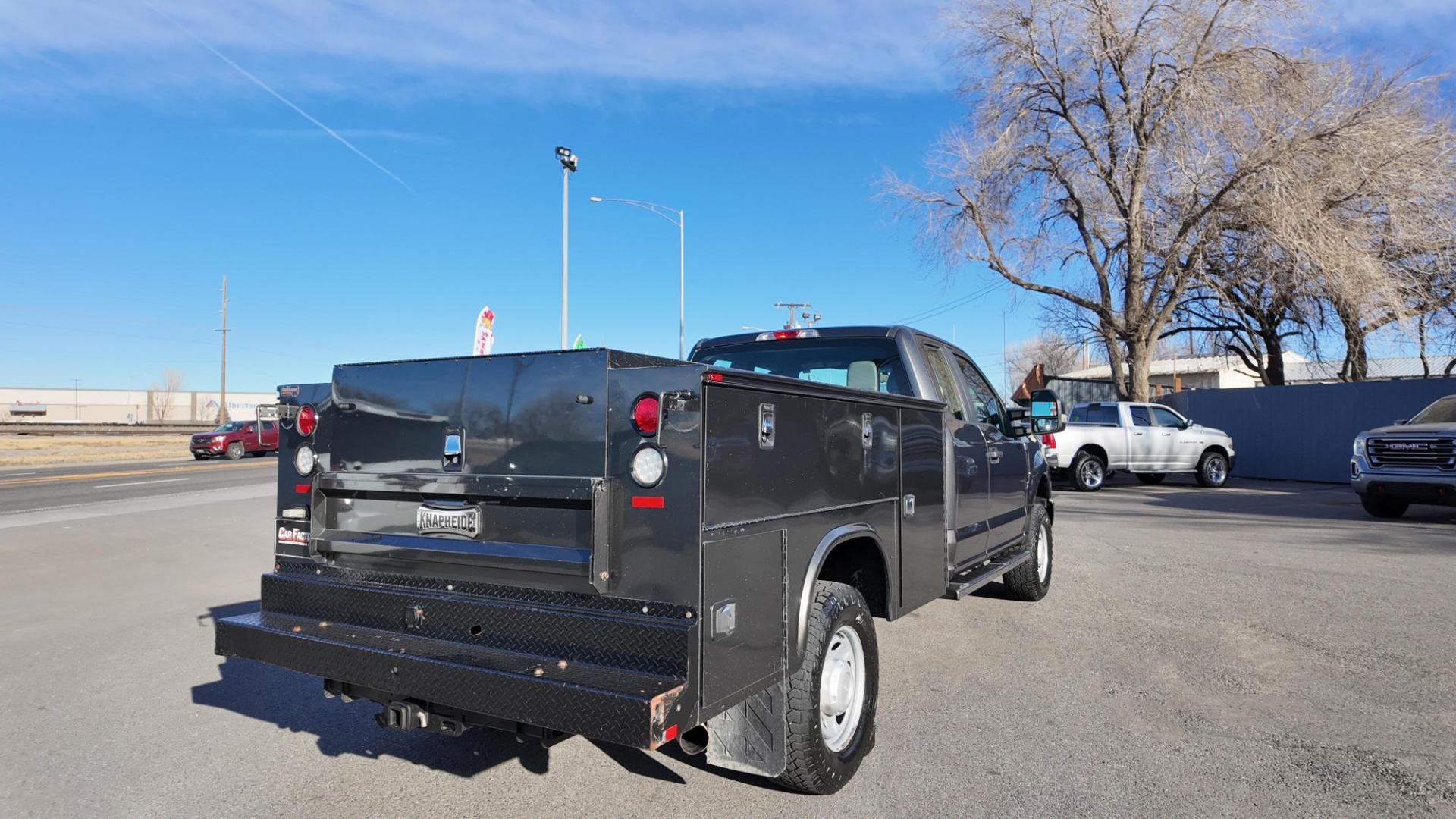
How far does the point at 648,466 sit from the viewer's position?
318 centimetres

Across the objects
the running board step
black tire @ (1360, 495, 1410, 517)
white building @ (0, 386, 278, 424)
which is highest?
white building @ (0, 386, 278, 424)

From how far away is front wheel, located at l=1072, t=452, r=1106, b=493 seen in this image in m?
18.8

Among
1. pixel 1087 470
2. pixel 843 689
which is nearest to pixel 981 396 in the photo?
pixel 843 689

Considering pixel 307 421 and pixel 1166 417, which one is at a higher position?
pixel 1166 417

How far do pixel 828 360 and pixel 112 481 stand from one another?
2060cm

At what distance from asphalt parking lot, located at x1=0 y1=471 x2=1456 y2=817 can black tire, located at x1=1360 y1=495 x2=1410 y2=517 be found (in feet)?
17.5

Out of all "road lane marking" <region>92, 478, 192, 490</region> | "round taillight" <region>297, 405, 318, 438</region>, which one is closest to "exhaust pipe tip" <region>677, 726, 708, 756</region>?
"round taillight" <region>297, 405, 318, 438</region>

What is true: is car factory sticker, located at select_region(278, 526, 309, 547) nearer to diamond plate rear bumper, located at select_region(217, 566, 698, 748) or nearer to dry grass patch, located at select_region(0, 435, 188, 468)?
diamond plate rear bumper, located at select_region(217, 566, 698, 748)

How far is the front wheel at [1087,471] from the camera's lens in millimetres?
18844

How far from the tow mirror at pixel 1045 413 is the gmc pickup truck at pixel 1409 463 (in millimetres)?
8192

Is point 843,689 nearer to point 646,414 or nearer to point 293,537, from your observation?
point 646,414

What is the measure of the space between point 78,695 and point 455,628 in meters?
3.16

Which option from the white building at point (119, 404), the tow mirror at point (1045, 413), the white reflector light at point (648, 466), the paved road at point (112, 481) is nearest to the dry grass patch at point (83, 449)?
the paved road at point (112, 481)

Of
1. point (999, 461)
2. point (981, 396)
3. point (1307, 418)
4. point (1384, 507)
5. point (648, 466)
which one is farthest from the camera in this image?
point (1307, 418)
